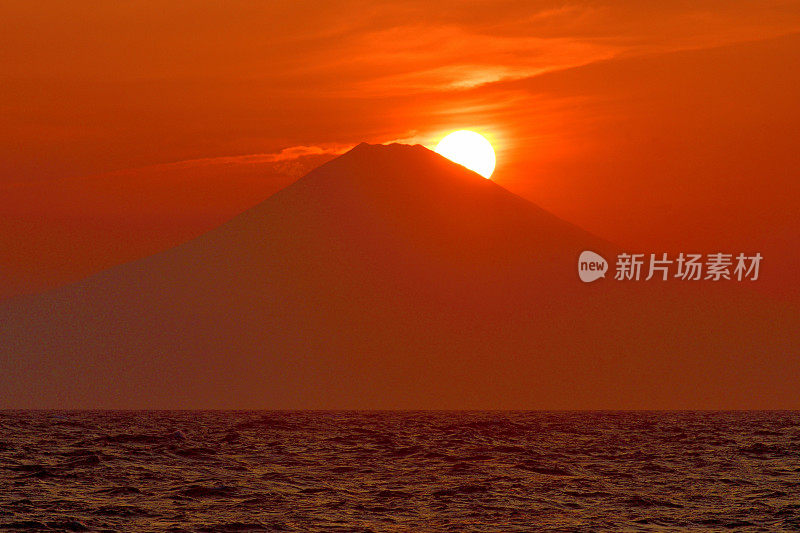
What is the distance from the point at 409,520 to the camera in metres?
27.1

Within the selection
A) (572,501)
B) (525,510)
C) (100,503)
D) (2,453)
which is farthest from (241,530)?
(2,453)

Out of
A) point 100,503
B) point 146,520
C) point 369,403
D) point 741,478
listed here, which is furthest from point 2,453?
point 369,403

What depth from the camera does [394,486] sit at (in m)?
34.1

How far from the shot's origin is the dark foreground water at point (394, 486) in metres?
27.0

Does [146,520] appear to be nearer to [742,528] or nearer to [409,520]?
[409,520]

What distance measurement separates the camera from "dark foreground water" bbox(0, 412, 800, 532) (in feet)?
88.5

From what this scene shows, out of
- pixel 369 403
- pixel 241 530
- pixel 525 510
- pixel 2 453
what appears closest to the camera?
pixel 241 530

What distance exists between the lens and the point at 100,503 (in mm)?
29562

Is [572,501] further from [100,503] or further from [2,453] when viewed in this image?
[2,453]

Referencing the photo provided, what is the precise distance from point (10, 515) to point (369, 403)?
569 ft

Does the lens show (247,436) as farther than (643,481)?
Yes

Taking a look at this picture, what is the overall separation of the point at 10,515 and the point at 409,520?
31.9ft

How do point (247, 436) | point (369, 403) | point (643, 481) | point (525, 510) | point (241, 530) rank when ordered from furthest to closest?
1. point (369, 403)
2. point (247, 436)
3. point (643, 481)
4. point (525, 510)
5. point (241, 530)

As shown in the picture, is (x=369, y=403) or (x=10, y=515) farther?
(x=369, y=403)
